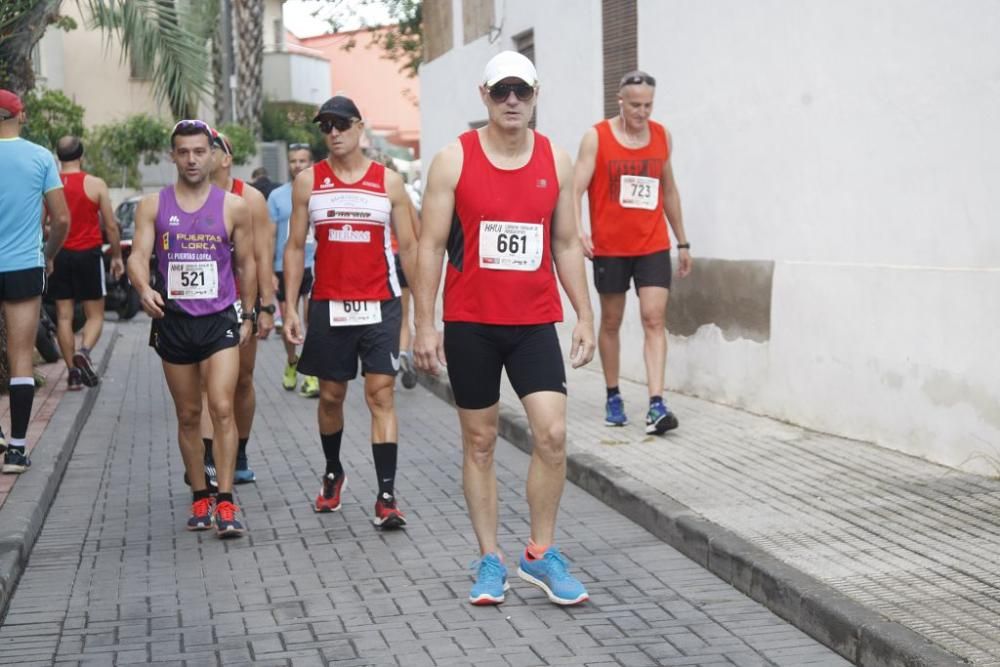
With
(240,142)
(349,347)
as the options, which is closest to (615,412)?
(349,347)

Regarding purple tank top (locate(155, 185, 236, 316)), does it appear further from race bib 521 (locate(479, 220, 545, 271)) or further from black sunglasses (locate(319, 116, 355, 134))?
race bib 521 (locate(479, 220, 545, 271))

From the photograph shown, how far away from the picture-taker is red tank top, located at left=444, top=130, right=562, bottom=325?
19.0ft

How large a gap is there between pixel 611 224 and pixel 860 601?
4374 mm

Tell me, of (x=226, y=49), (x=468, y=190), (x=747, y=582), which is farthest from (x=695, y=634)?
(x=226, y=49)

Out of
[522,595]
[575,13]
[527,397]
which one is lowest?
[522,595]

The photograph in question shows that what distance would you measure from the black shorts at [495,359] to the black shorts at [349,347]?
5.09 ft

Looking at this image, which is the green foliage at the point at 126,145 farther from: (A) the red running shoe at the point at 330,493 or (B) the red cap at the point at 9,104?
(A) the red running shoe at the point at 330,493

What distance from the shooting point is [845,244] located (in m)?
8.88

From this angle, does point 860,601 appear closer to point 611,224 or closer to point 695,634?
point 695,634

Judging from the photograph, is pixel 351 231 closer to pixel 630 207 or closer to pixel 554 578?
pixel 554 578

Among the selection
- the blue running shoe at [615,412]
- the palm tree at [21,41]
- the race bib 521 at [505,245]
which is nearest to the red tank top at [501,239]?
the race bib 521 at [505,245]

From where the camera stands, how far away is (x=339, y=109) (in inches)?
289

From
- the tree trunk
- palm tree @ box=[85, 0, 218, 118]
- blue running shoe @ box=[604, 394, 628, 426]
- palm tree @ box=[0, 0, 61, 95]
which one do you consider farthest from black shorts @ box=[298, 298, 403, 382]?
the tree trunk

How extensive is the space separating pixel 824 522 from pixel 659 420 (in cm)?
248
